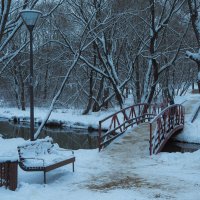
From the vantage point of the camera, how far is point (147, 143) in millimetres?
14453

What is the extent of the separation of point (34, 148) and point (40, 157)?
315 mm

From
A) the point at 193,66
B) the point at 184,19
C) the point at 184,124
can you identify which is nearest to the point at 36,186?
the point at 184,124

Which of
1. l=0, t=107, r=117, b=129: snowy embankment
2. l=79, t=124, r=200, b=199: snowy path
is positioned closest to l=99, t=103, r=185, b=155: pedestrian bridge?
l=79, t=124, r=200, b=199: snowy path

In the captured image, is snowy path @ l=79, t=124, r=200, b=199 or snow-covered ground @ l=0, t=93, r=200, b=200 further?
snowy path @ l=79, t=124, r=200, b=199

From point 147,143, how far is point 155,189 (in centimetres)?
573

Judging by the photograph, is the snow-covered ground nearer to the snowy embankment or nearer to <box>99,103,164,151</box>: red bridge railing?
<box>99,103,164,151</box>: red bridge railing

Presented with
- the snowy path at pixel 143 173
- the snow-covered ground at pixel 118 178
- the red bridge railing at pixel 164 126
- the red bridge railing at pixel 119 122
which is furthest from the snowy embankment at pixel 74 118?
the snow-covered ground at pixel 118 178

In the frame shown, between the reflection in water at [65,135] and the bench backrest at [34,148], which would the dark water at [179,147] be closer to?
the reflection in water at [65,135]

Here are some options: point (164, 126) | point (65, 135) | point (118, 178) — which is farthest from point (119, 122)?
point (118, 178)

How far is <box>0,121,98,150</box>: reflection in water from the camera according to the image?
21969 millimetres

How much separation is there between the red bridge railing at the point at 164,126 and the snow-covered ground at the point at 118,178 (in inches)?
18.7

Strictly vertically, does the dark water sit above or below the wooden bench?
below

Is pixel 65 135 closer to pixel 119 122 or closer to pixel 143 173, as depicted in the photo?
pixel 119 122

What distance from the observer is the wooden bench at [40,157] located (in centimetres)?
911
